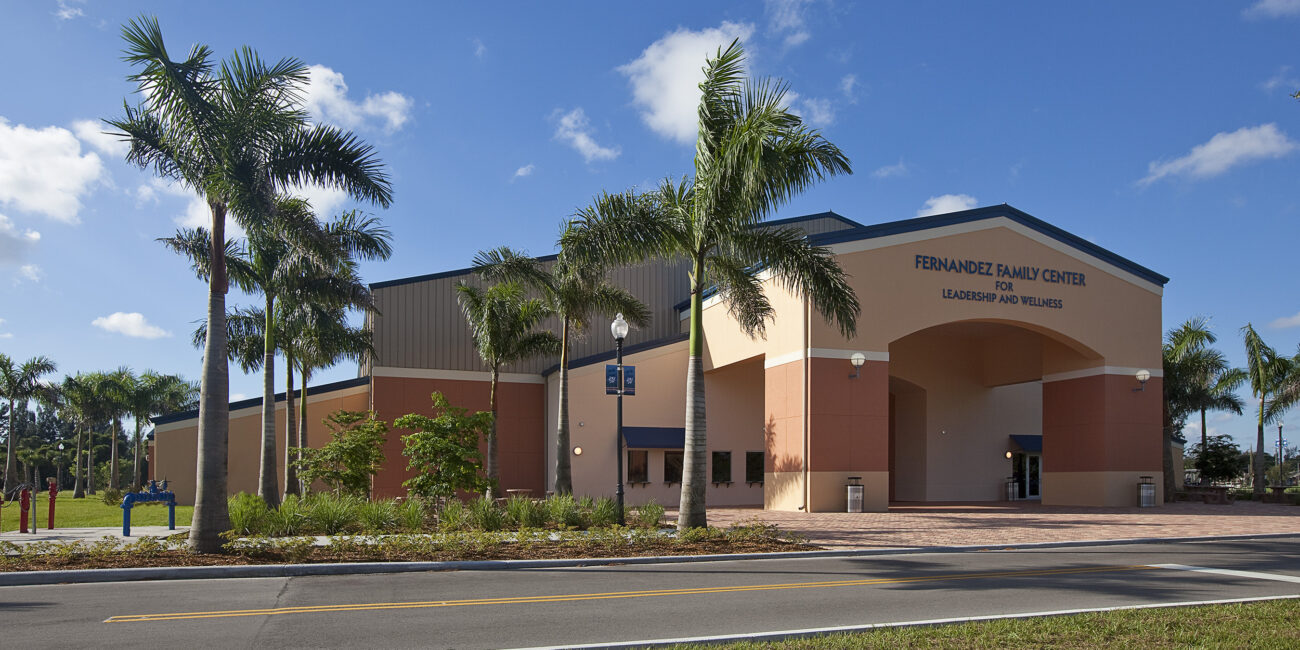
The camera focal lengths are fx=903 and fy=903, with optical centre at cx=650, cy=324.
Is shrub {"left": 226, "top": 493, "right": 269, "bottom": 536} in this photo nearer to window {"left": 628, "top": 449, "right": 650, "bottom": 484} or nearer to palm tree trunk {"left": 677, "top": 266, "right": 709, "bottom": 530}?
palm tree trunk {"left": 677, "top": 266, "right": 709, "bottom": 530}

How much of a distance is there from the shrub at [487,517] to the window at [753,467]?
1452cm

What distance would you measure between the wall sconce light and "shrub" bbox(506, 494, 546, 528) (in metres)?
9.56

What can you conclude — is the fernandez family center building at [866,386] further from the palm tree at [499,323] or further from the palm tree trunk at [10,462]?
the palm tree trunk at [10,462]

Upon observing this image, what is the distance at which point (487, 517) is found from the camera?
1648 cm

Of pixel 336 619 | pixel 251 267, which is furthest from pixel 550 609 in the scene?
pixel 251 267

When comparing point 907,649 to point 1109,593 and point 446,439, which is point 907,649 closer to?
point 1109,593

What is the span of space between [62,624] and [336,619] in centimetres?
242

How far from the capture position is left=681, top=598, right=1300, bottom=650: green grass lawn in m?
7.07

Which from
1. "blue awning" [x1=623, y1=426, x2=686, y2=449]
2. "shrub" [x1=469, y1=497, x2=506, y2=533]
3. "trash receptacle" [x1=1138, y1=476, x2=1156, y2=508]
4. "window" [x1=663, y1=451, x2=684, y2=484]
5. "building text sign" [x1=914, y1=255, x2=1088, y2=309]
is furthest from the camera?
"window" [x1=663, y1=451, x2=684, y2=484]

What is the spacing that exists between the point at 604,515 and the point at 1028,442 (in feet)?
67.7

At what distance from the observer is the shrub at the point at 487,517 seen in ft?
53.9

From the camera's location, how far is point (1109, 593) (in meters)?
9.89

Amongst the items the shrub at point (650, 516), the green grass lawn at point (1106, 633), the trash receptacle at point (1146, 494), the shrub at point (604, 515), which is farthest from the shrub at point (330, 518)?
the trash receptacle at point (1146, 494)

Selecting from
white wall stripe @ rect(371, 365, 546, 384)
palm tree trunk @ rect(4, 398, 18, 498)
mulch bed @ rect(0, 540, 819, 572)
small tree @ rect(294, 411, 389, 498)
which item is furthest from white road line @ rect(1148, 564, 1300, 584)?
palm tree trunk @ rect(4, 398, 18, 498)
